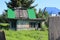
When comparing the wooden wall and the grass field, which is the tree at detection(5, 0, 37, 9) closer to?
the wooden wall

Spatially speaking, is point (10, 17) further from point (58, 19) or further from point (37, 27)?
point (58, 19)

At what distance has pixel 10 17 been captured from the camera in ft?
82.2

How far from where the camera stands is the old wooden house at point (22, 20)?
25.0 m

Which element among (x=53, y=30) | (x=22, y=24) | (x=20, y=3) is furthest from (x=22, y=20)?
(x=53, y=30)

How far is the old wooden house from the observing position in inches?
984

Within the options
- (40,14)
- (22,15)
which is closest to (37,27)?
(22,15)

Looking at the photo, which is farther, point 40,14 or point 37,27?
point 40,14

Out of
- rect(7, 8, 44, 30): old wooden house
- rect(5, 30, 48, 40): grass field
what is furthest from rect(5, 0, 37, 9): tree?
rect(5, 30, 48, 40): grass field

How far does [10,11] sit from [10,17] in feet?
4.01

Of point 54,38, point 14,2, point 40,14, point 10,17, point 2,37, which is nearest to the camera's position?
point 54,38

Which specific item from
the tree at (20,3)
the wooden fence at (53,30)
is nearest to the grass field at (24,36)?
the wooden fence at (53,30)

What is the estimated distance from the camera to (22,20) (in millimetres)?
25453

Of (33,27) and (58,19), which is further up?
(58,19)

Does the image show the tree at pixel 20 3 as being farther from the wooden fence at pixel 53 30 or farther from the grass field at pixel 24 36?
the wooden fence at pixel 53 30
